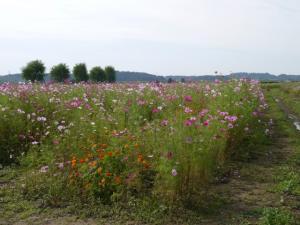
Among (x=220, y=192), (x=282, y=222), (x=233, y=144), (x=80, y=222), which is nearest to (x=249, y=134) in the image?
(x=233, y=144)

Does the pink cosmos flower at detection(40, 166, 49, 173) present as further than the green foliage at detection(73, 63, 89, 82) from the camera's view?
No

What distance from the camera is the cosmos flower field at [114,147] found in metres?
4.95

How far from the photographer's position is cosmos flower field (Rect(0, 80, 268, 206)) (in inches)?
195

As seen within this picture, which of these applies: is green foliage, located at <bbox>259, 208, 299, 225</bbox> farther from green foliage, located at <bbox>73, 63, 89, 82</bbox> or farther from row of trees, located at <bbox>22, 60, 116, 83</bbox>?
green foliage, located at <bbox>73, 63, 89, 82</bbox>

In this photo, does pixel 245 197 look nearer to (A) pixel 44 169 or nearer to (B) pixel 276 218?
(B) pixel 276 218

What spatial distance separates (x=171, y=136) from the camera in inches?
199

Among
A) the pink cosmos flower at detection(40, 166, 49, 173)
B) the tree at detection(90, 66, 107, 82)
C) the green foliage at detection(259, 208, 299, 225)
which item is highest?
the pink cosmos flower at detection(40, 166, 49, 173)

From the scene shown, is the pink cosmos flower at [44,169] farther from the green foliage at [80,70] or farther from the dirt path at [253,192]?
the green foliage at [80,70]

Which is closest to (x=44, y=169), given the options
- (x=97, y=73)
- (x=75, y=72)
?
(x=75, y=72)

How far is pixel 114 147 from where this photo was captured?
215 inches

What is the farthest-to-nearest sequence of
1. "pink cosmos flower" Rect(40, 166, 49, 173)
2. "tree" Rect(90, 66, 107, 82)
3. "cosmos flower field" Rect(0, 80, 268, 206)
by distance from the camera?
"tree" Rect(90, 66, 107, 82) < "pink cosmos flower" Rect(40, 166, 49, 173) < "cosmos flower field" Rect(0, 80, 268, 206)

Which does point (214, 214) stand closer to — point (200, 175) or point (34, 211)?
point (200, 175)

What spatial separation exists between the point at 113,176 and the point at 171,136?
0.82m

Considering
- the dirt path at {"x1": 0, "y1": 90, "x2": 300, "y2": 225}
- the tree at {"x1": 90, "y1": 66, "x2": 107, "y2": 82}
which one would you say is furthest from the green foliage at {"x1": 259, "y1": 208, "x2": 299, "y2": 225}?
the tree at {"x1": 90, "y1": 66, "x2": 107, "y2": 82}
